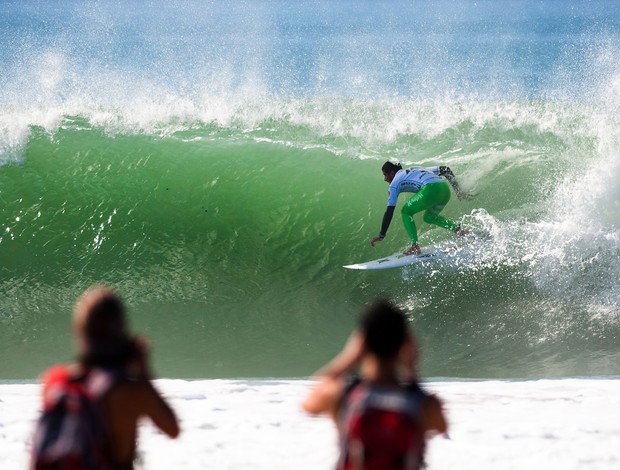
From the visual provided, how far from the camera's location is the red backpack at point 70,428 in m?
2.54

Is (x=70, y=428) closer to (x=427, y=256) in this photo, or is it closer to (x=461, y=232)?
(x=427, y=256)

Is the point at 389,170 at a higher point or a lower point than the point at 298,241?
higher

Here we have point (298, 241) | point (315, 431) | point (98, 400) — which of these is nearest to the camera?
point (98, 400)

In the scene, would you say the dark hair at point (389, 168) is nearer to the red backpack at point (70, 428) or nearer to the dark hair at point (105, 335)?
the dark hair at point (105, 335)

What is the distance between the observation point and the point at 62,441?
2537mm

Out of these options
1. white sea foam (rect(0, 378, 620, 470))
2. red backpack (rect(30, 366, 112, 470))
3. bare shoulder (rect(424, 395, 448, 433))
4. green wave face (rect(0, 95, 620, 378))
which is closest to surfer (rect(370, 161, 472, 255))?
green wave face (rect(0, 95, 620, 378))

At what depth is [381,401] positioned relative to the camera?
8.23 ft

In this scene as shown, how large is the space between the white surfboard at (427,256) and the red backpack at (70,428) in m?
6.75

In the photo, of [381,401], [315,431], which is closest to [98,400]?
[381,401]

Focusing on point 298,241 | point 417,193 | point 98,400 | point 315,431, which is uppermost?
point 417,193

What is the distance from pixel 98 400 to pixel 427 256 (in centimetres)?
685

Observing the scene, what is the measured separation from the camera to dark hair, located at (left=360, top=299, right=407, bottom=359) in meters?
2.51

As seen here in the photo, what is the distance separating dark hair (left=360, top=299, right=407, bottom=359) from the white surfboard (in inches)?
263

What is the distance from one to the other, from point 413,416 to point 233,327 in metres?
5.81
